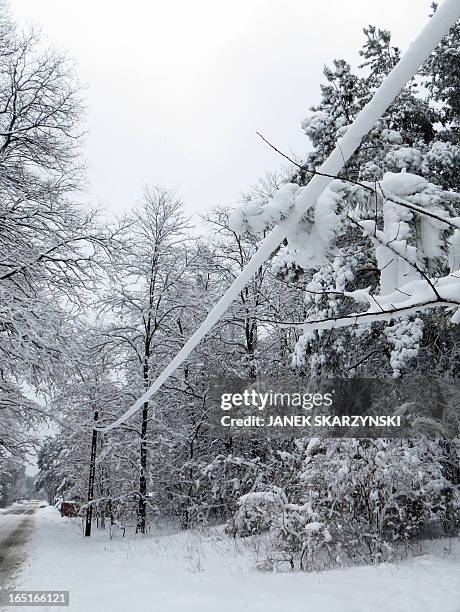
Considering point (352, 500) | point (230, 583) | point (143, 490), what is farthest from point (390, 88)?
point (143, 490)

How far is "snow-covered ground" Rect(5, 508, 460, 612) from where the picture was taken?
14.8ft

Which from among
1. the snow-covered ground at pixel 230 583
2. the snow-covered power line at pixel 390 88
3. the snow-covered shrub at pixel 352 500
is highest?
the snow-covered power line at pixel 390 88

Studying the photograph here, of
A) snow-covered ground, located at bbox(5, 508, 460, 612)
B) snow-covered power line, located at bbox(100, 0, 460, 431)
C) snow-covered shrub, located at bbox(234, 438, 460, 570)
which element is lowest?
snow-covered ground, located at bbox(5, 508, 460, 612)

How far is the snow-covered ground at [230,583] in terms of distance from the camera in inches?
177

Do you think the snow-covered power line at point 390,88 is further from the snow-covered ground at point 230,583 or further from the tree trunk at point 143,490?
the tree trunk at point 143,490

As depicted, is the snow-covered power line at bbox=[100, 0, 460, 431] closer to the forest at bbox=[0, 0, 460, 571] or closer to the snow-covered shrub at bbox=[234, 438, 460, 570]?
the forest at bbox=[0, 0, 460, 571]

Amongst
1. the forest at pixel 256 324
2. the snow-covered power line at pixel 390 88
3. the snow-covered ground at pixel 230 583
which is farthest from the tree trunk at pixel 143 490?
the snow-covered power line at pixel 390 88

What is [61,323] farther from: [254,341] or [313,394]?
[254,341]

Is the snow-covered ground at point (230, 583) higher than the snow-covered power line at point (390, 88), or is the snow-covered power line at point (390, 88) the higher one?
the snow-covered power line at point (390, 88)

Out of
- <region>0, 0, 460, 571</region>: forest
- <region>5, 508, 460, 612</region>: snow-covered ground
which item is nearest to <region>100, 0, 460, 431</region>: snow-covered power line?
<region>0, 0, 460, 571</region>: forest

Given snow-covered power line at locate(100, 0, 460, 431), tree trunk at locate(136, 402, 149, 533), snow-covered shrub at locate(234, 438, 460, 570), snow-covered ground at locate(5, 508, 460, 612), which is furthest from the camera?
tree trunk at locate(136, 402, 149, 533)

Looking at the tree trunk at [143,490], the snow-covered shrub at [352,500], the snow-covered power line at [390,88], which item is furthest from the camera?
the tree trunk at [143,490]

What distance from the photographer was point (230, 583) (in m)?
5.89

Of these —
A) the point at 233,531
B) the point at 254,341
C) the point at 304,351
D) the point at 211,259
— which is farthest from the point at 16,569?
A: the point at 211,259
